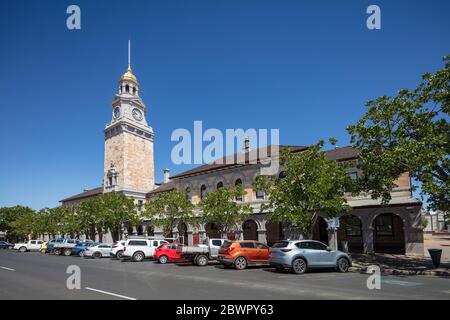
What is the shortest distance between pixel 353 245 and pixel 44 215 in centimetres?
5277

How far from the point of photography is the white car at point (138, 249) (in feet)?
86.4

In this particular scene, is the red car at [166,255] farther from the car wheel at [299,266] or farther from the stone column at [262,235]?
the stone column at [262,235]

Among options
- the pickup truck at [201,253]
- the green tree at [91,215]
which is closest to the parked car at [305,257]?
the pickup truck at [201,253]

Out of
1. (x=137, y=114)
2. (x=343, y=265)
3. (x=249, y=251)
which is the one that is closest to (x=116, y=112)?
(x=137, y=114)

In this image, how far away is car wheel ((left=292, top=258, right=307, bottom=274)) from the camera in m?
16.3

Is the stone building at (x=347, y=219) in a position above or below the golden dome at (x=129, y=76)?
below

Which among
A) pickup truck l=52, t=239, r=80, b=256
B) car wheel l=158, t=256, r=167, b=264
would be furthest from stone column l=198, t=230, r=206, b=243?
car wheel l=158, t=256, r=167, b=264

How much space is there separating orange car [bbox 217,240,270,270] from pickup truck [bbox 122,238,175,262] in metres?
8.54

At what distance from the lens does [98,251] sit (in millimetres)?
31484

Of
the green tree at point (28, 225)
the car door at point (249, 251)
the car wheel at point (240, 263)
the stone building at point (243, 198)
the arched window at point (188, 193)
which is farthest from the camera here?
the green tree at point (28, 225)

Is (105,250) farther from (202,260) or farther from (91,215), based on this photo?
(91,215)

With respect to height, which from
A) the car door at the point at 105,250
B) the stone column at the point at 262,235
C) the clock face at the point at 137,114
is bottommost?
the car door at the point at 105,250
